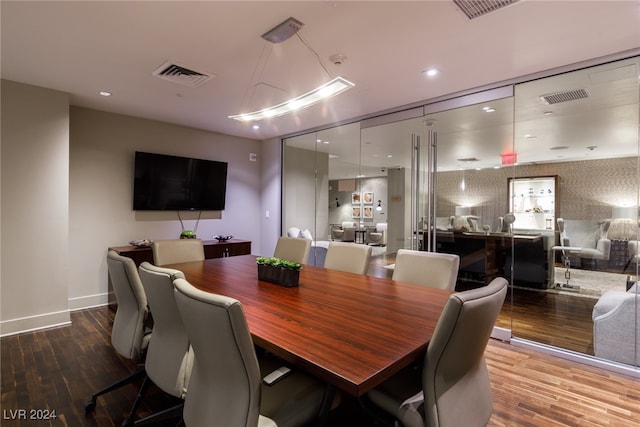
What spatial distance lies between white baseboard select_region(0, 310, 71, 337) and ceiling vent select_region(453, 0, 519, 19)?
190 inches

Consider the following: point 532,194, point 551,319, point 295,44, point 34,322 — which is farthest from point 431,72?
point 34,322

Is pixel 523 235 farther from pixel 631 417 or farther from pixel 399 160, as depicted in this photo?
pixel 631 417

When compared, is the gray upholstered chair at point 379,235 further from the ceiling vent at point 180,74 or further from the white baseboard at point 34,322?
the white baseboard at point 34,322

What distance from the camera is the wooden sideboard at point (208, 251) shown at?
13.5ft

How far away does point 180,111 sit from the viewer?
14.3ft

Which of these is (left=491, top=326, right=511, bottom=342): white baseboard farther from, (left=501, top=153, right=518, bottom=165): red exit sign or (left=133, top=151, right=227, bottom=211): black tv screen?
(left=133, top=151, right=227, bottom=211): black tv screen

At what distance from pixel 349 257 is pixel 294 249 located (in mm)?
722

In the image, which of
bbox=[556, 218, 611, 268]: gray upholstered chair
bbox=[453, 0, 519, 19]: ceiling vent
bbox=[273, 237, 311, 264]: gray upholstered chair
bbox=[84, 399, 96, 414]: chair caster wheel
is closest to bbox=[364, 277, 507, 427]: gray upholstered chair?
bbox=[453, 0, 519, 19]: ceiling vent

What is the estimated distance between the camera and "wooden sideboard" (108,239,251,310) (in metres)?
4.12

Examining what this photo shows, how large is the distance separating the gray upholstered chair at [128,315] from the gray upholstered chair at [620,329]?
12.1 feet

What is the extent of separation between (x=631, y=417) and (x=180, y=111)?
5.26 metres

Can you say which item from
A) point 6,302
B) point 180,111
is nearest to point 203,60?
point 180,111

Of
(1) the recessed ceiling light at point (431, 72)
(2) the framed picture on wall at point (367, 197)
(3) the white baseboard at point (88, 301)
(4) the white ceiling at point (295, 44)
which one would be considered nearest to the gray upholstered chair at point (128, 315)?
(4) the white ceiling at point (295, 44)

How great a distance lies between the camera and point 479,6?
6.74 ft
